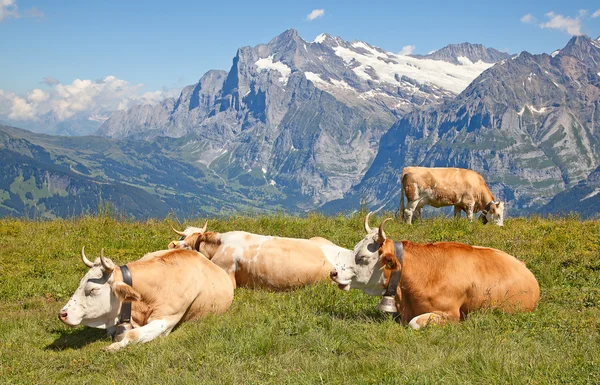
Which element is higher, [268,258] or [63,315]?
[268,258]

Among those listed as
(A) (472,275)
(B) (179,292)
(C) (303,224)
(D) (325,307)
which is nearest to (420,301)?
(A) (472,275)

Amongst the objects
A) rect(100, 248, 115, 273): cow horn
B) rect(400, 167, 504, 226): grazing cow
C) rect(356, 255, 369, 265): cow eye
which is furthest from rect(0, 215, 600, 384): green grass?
rect(400, 167, 504, 226): grazing cow

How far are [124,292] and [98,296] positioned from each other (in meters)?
0.45

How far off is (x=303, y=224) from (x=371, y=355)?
11184 millimetres

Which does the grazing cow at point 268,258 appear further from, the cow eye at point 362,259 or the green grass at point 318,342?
the cow eye at point 362,259

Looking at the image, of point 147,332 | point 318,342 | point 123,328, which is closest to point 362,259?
point 318,342

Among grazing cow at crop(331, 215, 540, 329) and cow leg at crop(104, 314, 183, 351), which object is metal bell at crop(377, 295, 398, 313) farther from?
cow leg at crop(104, 314, 183, 351)

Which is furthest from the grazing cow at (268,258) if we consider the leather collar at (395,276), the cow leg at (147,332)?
the cow leg at (147,332)

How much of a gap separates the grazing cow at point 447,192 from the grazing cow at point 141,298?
42.6 feet

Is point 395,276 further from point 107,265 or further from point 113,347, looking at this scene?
point 107,265

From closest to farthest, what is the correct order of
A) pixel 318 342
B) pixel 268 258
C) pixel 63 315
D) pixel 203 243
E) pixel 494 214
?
pixel 318 342
pixel 63 315
pixel 268 258
pixel 203 243
pixel 494 214

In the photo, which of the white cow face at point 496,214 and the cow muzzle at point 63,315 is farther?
the white cow face at point 496,214

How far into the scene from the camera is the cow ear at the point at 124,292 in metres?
9.36

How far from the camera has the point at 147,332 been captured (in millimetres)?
9242
